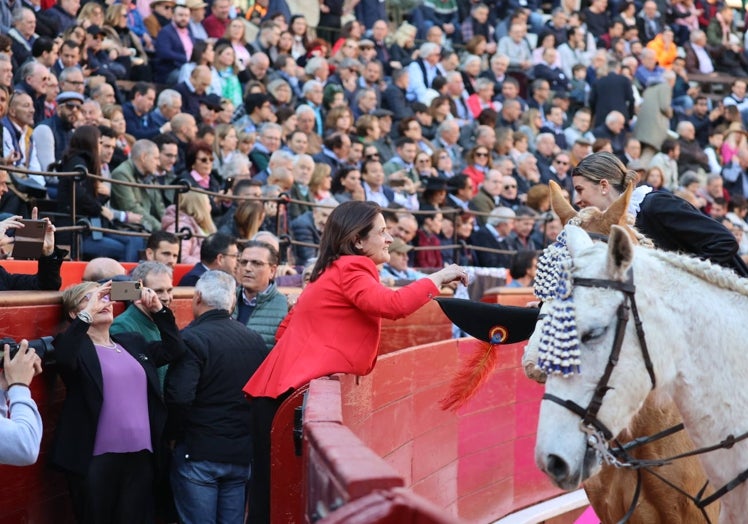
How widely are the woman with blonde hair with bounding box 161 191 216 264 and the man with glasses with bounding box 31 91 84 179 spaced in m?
0.93

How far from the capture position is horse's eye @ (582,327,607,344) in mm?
3547

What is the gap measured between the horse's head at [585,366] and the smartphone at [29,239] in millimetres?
2903

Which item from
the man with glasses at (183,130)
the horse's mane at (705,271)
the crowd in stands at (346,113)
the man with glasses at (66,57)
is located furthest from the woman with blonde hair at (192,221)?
the horse's mane at (705,271)

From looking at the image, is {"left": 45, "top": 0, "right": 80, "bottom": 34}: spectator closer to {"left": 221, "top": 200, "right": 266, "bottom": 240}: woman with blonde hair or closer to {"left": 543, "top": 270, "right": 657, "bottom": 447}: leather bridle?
{"left": 221, "top": 200, "right": 266, "bottom": 240}: woman with blonde hair

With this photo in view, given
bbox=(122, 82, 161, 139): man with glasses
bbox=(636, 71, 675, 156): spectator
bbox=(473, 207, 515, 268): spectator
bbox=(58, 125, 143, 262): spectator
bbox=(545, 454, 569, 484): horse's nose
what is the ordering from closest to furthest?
bbox=(545, 454, 569, 484): horse's nose < bbox=(58, 125, 143, 262): spectator < bbox=(122, 82, 161, 139): man with glasses < bbox=(473, 207, 515, 268): spectator < bbox=(636, 71, 675, 156): spectator

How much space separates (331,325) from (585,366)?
1.53 m

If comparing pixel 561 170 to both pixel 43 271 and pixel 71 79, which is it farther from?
pixel 43 271

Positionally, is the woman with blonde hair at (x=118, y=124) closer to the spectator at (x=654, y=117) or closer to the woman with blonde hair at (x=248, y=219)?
the woman with blonde hair at (x=248, y=219)

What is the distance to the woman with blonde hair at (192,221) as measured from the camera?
29.1ft

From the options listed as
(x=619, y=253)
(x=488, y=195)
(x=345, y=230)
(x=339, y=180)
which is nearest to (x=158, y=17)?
(x=339, y=180)

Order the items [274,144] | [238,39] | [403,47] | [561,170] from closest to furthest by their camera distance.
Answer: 1. [274,144]
2. [238,39]
3. [561,170]
4. [403,47]

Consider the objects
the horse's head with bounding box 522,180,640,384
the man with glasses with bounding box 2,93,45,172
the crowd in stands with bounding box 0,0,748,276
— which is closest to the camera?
the horse's head with bounding box 522,180,640,384

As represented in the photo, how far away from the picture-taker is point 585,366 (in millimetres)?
3533

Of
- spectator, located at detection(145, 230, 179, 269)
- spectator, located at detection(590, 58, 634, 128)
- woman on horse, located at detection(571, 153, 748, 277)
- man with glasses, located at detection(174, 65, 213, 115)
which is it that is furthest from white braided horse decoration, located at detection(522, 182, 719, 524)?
spectator, located at detection(590, 58, 634, 128)
